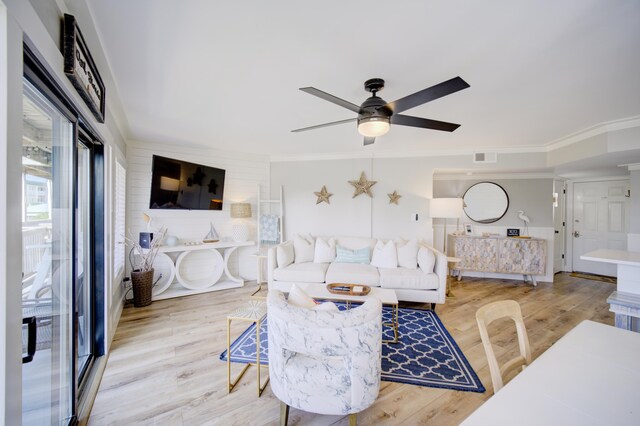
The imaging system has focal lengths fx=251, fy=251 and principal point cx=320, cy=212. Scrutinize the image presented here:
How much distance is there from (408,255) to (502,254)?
7.43 feet

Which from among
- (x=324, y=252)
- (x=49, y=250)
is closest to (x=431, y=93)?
(x=49, y=250)

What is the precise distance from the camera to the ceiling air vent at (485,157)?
14.0 feet

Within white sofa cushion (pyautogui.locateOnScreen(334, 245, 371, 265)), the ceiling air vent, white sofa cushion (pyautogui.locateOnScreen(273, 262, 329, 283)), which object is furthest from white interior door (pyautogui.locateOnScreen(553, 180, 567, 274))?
white sofa cushion (pyautogui.locateOnScreen(273, 262, 329, 283))

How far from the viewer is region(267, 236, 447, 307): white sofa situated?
343cm

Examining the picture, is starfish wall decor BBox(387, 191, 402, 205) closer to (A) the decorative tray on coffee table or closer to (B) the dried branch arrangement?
(A) the decorative tray on coffee table

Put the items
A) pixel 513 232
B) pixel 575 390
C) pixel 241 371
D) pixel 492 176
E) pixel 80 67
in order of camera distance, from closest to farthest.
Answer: pixel 575 390
pixel 80 67
pixel 241 371
pixel 513 232
pixel 492 176

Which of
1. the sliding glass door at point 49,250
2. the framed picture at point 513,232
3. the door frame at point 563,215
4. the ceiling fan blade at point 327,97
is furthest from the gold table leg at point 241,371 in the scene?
the door frame at point 563,215

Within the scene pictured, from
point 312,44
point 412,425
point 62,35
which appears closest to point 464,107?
point 312,44

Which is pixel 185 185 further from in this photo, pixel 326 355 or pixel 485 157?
pixel 485 157

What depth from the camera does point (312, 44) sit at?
1719 millimetres

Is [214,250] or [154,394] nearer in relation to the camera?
[154,394]

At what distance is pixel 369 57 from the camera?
1.85 m

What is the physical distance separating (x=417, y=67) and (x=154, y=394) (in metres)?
3.23

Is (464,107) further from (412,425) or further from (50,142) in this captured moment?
(50,142)
